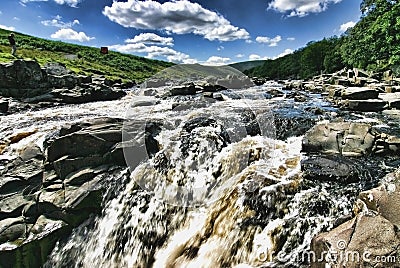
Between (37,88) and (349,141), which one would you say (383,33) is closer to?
(349,141)

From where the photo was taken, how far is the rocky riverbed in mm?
5820

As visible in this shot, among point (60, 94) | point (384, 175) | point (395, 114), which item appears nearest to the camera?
point (384, 175)

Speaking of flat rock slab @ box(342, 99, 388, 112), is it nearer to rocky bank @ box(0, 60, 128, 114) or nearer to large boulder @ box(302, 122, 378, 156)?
large boulder @ box(302, 122, 378, 156)

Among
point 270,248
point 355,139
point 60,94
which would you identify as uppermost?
point 60,94

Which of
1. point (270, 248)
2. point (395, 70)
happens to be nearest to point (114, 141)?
point (270, 248)

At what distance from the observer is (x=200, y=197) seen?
338 inches

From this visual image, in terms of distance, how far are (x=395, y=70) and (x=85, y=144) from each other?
3673 centimetres

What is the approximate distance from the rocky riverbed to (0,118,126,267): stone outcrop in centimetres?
3

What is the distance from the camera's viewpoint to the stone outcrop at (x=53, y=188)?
26.1ft

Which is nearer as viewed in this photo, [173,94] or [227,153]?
[227,153]

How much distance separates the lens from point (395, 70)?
33.4m

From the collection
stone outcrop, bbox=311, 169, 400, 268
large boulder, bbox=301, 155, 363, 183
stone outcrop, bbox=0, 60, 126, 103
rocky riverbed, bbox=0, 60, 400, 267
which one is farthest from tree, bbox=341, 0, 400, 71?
stone outcrop, bbox=0, 60, 126, 103

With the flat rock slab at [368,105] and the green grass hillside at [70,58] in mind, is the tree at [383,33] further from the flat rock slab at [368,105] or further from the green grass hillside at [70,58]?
the green grass hillside at [70,58]

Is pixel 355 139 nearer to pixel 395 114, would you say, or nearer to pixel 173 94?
pixel 395 114
